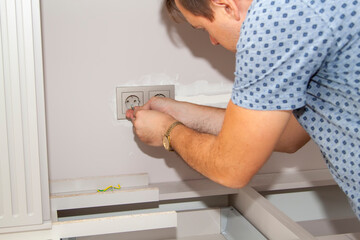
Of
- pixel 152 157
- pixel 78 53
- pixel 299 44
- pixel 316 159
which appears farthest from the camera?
pixel 316 159

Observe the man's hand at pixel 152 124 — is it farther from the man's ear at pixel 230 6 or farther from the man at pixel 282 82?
the man's ear at pixel 230 6

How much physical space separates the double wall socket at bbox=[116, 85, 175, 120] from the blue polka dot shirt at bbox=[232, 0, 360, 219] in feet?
1.62

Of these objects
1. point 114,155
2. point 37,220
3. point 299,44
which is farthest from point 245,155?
point 114,155

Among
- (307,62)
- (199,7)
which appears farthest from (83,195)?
(307,62)

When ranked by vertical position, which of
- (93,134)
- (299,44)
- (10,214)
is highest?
(299,44)

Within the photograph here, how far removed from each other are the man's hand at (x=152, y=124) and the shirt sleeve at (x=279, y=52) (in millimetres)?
288

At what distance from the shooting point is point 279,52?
59 centimetres

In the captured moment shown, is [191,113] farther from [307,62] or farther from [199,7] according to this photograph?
[307,62]

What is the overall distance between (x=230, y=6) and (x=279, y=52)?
0.15m

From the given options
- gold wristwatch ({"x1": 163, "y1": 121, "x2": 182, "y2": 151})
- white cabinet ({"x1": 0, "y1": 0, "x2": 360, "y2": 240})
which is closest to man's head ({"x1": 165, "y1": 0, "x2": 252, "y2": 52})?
gold wristwatch ({"x1": 163, "y1": 121, "x2": 182, "y2": 151})

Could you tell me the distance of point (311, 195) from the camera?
1.33m

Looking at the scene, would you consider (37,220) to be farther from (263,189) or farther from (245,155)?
(263,189)

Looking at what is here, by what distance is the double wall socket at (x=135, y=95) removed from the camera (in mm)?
1107

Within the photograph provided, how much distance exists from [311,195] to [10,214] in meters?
0.88
